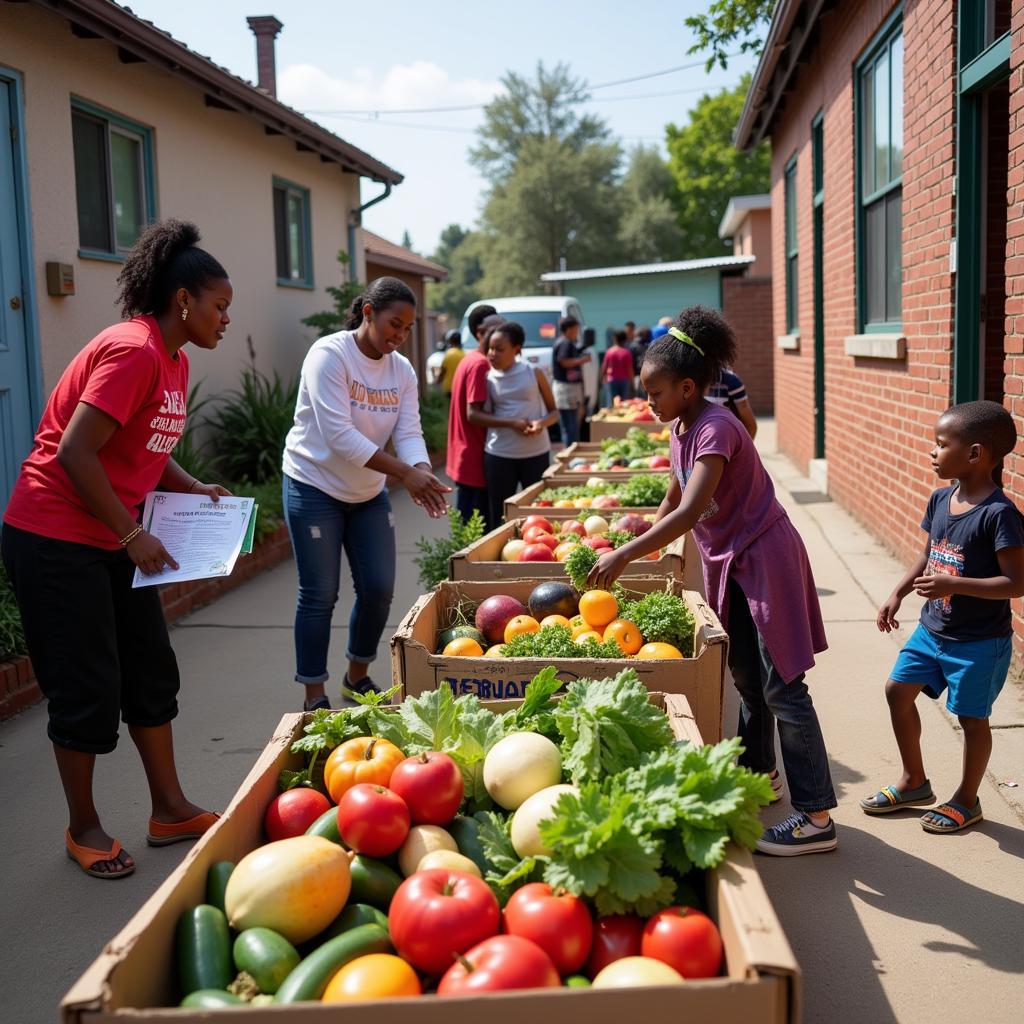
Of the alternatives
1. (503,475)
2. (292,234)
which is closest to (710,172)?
(292,234)

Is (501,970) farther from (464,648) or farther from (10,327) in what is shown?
(10,327)

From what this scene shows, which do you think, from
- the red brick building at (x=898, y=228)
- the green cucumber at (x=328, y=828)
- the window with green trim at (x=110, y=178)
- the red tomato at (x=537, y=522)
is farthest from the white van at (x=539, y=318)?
the green cucumber at (x=328, y=828)

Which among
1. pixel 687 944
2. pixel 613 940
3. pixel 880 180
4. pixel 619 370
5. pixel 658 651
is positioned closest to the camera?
pixel 687 944

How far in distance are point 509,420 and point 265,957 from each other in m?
5.52

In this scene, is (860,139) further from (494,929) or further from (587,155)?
(587,155)

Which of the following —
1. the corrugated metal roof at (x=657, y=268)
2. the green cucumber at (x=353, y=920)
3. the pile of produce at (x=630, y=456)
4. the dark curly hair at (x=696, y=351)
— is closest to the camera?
the green cucumber at (x=353, y=920)

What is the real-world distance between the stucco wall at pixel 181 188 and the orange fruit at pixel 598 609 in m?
5.06

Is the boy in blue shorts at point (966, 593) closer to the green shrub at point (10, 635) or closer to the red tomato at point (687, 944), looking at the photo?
the red tomato at point (687, 944)

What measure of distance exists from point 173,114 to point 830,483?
7315 mm

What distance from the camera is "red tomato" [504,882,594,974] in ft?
6.80

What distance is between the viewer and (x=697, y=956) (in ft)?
6.61

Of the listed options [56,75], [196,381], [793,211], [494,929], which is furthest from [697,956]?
[793,211]

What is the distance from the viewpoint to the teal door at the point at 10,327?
23.7ft

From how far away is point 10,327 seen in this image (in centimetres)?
730
